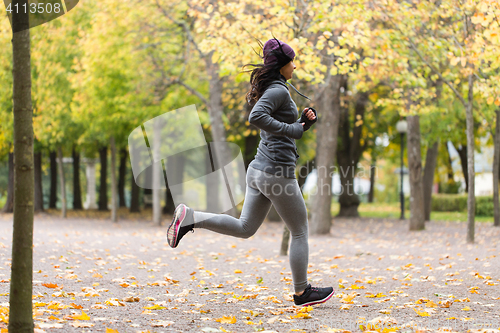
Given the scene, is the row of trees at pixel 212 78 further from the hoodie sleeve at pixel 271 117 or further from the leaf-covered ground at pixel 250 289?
the hoodie sleeve at pixel 271 117

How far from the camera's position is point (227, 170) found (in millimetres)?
15086

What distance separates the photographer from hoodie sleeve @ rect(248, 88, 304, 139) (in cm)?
358

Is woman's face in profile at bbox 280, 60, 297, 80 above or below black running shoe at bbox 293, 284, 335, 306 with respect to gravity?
above

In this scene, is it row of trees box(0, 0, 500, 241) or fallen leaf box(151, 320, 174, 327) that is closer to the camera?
fallen leaf box(151, 320, 174, 327)

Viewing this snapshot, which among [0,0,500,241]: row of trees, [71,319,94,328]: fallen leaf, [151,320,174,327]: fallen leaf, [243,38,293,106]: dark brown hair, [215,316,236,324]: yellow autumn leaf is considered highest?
[0,0,500,241]: row of trees

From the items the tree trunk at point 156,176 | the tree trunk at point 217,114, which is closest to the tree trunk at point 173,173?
the tree trunk at point 156,176

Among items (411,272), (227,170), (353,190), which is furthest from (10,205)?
(411,272)

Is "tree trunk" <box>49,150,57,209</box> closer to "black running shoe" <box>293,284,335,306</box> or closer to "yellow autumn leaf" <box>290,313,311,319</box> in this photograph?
"black running shoe" <box>293,284,335,306</box>

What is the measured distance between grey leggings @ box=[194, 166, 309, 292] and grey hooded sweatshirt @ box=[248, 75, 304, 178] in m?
0.08

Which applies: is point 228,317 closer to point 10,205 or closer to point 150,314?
point 150,314

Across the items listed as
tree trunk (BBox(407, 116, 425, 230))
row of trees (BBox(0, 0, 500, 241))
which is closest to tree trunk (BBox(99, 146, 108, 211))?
row of trees (BBox(0, 0, 500, 241))

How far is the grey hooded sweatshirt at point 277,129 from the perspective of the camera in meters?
3.60

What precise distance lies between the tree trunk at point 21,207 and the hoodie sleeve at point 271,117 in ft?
4.84

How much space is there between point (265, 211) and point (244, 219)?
0.18m
